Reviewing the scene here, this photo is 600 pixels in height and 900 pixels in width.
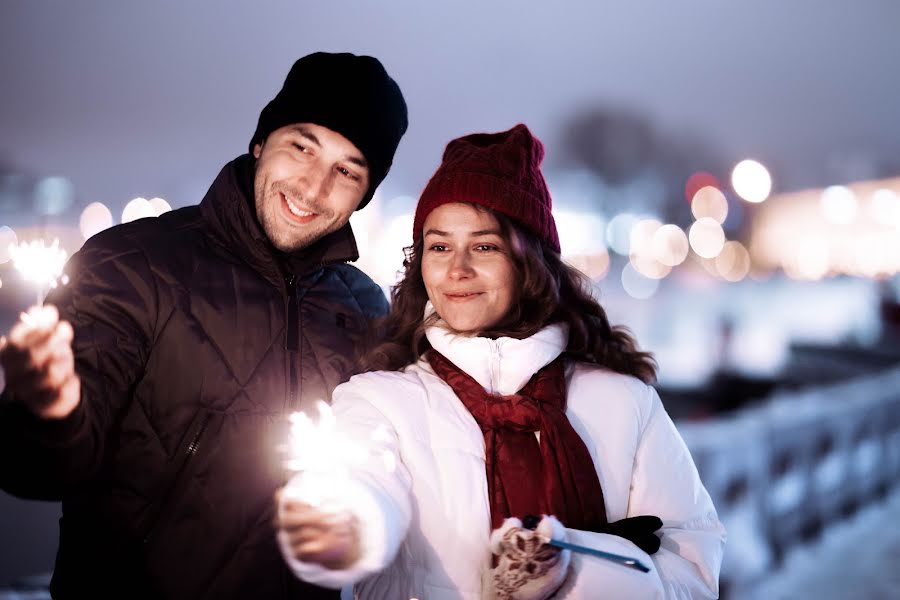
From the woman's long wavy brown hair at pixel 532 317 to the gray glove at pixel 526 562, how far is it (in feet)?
2.86

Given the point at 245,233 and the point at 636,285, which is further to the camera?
the point at 636,285

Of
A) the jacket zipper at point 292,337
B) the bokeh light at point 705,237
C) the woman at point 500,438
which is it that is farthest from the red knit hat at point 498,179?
the bokeh light at point 705,237

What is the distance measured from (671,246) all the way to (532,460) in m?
74.6

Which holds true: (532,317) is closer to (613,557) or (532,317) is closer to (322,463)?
(613,557)

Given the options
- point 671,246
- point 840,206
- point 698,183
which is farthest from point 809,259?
point 698,183

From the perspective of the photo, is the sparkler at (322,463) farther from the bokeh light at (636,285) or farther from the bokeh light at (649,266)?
the bokeh light at (649,266)

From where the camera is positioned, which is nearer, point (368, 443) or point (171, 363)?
point (368, 443)

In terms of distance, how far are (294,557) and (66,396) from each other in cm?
85

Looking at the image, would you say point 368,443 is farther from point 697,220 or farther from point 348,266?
point 697,220

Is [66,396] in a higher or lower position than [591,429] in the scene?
higher

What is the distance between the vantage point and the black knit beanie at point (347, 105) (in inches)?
120

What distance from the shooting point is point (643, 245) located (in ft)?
250

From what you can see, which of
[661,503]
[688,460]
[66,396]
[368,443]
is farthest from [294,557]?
[688,460]

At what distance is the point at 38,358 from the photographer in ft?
6.18
